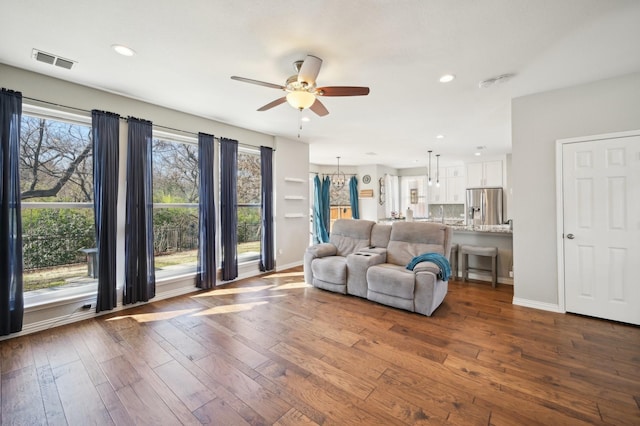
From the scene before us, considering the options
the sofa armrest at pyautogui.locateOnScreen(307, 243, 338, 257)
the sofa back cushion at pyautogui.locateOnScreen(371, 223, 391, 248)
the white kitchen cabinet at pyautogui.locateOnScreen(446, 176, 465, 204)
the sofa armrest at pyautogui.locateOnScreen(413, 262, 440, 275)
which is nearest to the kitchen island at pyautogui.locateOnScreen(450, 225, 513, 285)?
the sofa back cushion at pyautogui.locateOnScreen(371, 223, 391, 248)

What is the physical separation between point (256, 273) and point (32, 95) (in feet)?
12.3

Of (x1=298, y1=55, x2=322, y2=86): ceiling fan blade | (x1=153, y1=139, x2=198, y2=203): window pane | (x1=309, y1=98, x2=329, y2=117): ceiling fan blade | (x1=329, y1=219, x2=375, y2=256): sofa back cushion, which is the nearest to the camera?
(x1=298, y1=55, x2=322, y2=86): ceiling fan blade

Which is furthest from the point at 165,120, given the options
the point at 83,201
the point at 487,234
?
the point at 487,234

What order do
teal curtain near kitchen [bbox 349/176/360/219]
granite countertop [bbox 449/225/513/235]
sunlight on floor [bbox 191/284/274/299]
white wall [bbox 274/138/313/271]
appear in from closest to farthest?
sunlight on floor [bbox 191/284/274/299] → granite countertop [bbox 449/225/513/235] → white wall [bbox 274/138/313/271] → teal curtain near kitchen [bbox 349/176/360/219]

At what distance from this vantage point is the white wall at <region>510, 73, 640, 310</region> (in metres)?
2.92

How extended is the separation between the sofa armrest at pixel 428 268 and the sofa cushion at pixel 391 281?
96 millimetres

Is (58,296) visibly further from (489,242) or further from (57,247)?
(489,242)

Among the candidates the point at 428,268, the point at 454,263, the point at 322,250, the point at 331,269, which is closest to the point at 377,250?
the point at 331,269

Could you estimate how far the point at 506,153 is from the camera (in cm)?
684

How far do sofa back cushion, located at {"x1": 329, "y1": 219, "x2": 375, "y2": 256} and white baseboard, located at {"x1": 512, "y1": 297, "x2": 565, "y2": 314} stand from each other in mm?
2111

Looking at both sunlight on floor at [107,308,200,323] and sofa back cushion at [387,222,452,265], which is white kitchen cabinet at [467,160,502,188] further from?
sunlight on floor at [107,308,200,323]

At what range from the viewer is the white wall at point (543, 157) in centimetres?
292

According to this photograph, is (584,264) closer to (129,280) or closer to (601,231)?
(601,231)

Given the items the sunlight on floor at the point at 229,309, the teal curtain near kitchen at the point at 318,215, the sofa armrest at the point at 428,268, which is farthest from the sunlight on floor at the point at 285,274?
the teal curtain near kitchen at the point at 318,215
